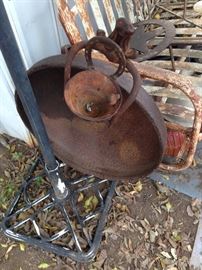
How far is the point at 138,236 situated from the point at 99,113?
39.1 inches

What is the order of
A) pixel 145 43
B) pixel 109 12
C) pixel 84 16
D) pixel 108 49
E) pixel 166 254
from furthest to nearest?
pixel 109 12
pixel 166 254
pixel 84 16
pixel 145 43
pixel 108 49

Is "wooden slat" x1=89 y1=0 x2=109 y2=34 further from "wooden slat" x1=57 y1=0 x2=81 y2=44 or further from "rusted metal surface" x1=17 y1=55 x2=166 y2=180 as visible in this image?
"rusted metal surface" x1=17 y1=55 x2=166 y2=180

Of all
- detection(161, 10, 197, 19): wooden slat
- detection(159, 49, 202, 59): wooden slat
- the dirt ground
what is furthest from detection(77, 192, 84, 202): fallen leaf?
detection(161, 10, 197, 19): wooden slat

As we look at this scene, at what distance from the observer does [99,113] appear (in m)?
1.29

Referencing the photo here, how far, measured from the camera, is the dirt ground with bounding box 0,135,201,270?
1.94m

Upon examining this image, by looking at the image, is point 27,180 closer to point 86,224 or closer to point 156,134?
point 86,224

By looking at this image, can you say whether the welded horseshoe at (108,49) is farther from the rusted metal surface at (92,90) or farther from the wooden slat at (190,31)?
the wooden slat at (190,31)

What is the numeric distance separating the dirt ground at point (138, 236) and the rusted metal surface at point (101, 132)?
448 millimetres

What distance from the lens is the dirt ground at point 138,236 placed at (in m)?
1.94

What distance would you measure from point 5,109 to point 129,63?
117 centimetres

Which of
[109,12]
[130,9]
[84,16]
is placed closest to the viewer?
[84,16]

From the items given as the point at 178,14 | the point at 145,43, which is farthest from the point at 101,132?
the point at 178,14

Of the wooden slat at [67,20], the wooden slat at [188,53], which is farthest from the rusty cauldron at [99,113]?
the wooden slat at [188,53]

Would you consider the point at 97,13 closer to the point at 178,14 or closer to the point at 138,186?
the point at 178,14
